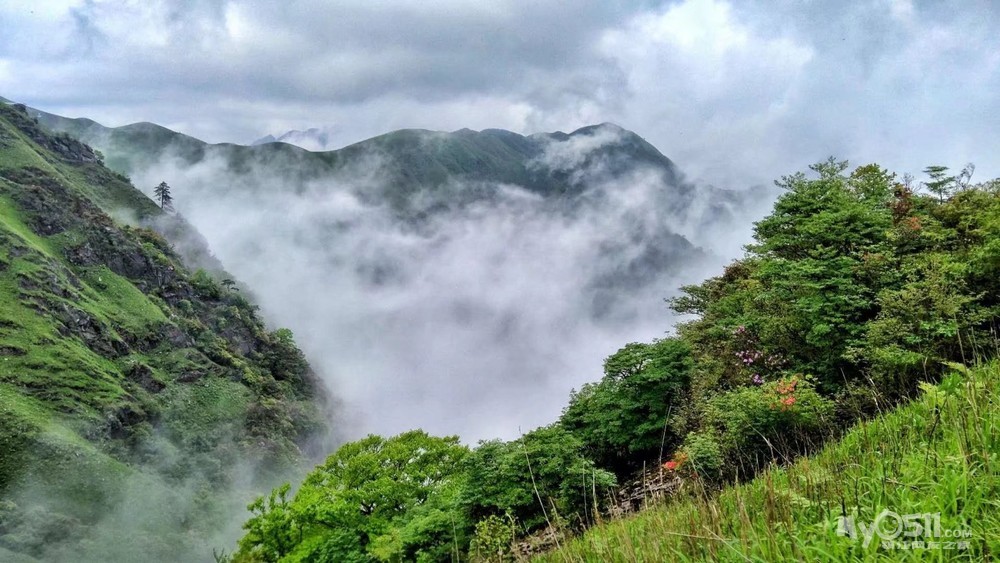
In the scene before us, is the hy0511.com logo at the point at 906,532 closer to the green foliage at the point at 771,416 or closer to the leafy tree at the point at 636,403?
the green foliage at the point at 771,416

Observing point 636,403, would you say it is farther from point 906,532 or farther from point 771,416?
point 906,532

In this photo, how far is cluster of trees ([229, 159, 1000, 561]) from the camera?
1351 centimetres

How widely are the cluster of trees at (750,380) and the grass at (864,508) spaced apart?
6813 millimetres

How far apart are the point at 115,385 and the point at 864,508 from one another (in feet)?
406

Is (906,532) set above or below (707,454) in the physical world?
below

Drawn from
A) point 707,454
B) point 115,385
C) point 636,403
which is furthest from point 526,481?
point 115,385

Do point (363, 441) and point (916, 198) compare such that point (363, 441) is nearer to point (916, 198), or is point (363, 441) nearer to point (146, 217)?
point (916, 198)

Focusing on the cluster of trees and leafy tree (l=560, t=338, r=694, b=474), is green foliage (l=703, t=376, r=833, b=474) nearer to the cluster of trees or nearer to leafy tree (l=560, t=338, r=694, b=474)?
the cluster of trees

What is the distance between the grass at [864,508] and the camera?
9.61 ft

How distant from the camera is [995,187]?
20578 millimetres

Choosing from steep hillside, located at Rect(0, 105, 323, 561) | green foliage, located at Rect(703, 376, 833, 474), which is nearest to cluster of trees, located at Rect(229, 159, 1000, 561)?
green foliage, located at Rect(703, 376, 833, 474)

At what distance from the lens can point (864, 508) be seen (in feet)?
10.8

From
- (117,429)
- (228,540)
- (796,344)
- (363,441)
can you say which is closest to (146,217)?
(117,429)

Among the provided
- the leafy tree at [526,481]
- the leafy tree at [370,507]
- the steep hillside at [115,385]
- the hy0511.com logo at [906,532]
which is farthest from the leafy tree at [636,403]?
the steep hillside at [115,385]
